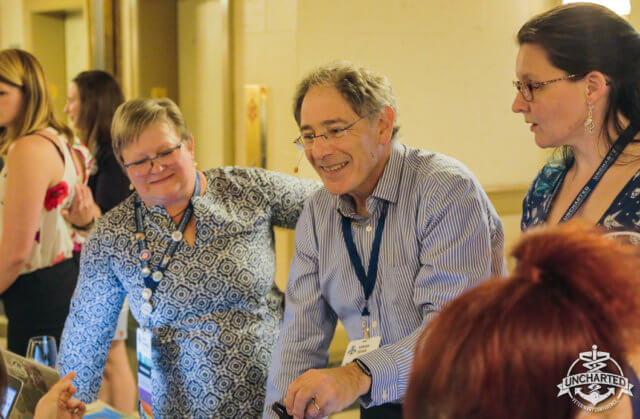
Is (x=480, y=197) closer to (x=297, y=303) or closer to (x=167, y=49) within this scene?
(x=297, y=303)

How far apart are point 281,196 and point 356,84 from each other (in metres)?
0.54

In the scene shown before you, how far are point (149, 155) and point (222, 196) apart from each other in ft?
0.88

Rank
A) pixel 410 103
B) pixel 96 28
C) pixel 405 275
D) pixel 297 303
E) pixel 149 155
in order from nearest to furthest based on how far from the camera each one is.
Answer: pixel 405 275 < pixel 297 303 < pixel 149 155 < pixel 410 103 < pixel 96 28

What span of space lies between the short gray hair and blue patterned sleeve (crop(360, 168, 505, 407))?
259 mm

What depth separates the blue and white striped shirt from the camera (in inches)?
59.9

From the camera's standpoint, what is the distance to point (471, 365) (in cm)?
62


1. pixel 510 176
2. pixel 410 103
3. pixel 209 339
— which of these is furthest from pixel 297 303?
pixel 510 176

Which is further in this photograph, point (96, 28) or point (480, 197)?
point (96, 28)

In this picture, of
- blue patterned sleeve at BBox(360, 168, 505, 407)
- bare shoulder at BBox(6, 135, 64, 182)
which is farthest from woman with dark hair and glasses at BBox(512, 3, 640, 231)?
bare shoulder at BBox(6, 135, 64, 182)

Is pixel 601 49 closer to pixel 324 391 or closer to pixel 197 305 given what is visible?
pixel 324 391

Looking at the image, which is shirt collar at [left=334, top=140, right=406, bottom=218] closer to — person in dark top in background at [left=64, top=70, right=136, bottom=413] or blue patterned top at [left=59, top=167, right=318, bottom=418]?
blue patterned top at [left=59, top=167, right=318, bottom=418]

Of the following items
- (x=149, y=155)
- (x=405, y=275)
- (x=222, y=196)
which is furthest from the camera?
(x=222, y=196)

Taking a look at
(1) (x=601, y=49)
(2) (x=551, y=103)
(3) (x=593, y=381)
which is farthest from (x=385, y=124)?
(3) (x=593, y=381)

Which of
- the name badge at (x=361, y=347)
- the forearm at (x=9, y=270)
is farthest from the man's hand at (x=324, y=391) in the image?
the forearm at (x=9, y=270)
